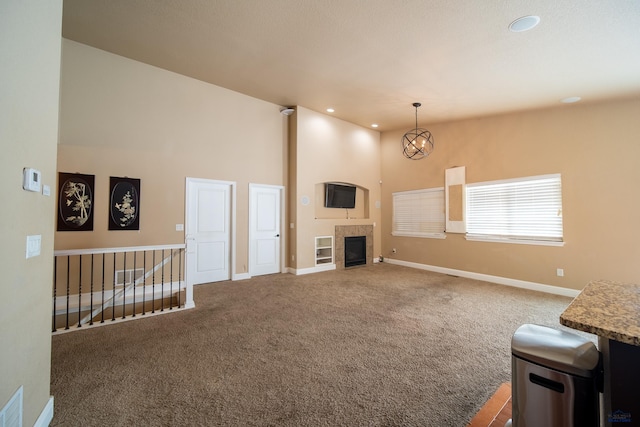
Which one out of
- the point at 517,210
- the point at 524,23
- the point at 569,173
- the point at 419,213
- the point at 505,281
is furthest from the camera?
the point at 419,213

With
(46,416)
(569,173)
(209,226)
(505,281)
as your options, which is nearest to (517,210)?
(569,173)

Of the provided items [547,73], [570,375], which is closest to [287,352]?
[570,375]

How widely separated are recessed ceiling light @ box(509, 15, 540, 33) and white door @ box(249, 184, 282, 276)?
4841mm

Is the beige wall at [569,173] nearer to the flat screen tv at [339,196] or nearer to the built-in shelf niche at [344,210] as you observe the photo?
the built-in shelf niche at [344,210]

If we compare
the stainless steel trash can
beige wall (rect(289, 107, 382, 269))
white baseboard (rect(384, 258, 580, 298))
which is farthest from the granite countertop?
beige wall (rect(289, 107, 382, 269))

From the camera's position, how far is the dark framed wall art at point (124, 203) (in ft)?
14.0

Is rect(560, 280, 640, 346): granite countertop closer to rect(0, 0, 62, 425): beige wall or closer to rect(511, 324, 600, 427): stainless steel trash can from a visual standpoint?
rect(511, 324, 600, 427): stainless steel trash can

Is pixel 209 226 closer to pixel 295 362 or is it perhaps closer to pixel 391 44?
pixel 295 362

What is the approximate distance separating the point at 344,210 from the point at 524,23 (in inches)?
201

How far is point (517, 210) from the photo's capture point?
527 cm

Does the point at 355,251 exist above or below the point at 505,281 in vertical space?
above

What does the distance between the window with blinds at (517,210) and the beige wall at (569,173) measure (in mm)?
138

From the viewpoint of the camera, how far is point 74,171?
400 cm

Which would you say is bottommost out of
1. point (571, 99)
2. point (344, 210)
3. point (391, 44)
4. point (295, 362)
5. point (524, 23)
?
point (295, 362)
